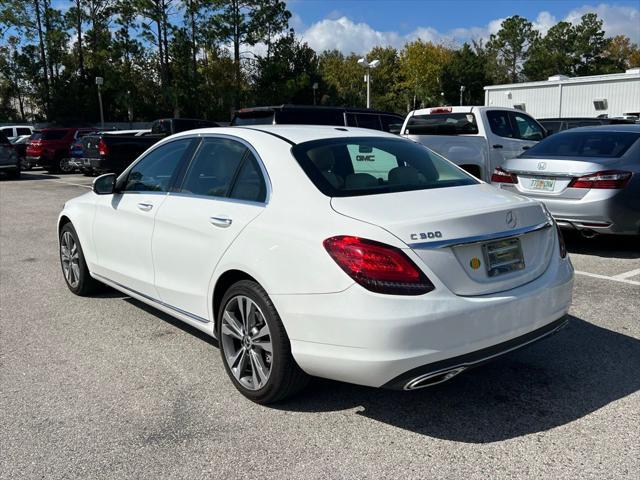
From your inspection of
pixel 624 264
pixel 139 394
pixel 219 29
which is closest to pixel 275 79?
pixel 219 29

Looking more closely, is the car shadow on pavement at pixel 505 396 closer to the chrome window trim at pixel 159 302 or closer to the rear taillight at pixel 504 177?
the chrome window trim at pixel 159 302

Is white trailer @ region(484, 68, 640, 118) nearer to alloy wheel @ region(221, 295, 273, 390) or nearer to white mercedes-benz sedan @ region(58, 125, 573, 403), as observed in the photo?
white mercedes-benz sedan @ region(58, 125, 573, 403)

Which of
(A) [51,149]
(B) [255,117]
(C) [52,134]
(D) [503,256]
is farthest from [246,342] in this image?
(C) [52,134]

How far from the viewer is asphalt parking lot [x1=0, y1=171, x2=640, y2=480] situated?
2.97 meters

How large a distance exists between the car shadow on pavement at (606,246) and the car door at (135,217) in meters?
5.43

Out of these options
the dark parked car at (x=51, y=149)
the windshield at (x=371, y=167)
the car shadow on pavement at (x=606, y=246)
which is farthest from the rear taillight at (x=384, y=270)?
the dark parked car at (x=51, y=149)

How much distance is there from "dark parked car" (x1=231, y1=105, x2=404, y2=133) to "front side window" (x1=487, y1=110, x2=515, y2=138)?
2028mm

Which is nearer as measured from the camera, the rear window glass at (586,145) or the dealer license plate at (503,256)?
the dealer license plate at (503,256)

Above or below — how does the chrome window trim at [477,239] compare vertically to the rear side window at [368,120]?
below

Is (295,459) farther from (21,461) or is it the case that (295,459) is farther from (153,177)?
(153,177)

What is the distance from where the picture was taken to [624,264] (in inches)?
277

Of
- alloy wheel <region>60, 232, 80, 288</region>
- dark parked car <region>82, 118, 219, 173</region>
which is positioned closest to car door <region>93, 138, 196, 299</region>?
alloy wheel <region>60, 232, 80, 288</region>

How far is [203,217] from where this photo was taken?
13.1ft

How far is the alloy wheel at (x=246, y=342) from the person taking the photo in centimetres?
354
